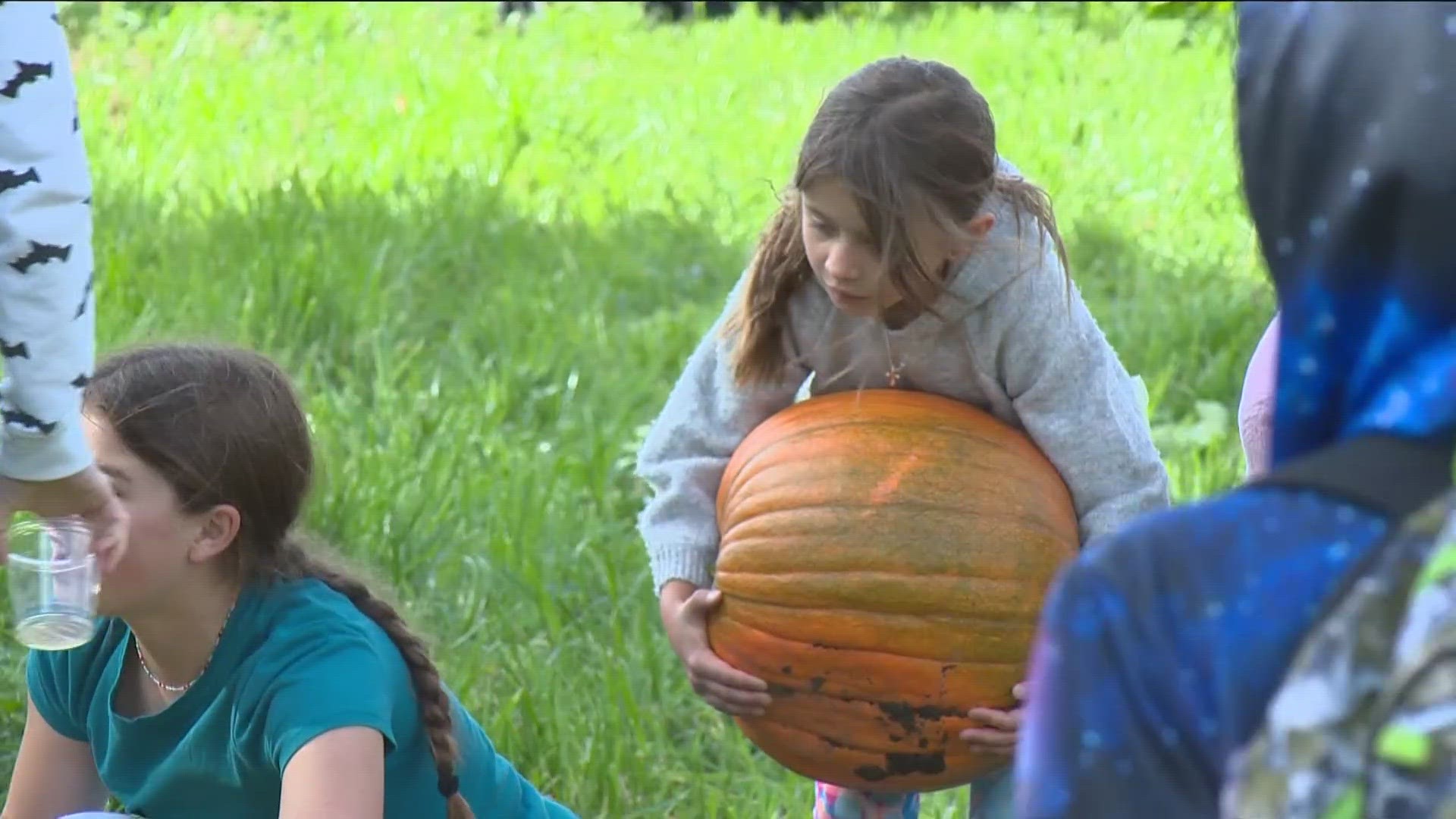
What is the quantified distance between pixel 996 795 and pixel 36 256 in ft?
5.00

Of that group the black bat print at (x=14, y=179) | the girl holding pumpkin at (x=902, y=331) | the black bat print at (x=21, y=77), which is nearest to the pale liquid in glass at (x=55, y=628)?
the black bat print at (x=14, y=179)

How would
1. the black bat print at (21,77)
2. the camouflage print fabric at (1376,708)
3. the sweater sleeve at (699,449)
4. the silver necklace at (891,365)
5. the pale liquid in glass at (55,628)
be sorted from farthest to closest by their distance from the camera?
the sweater sleeve at (699,449), the silver necklace at (891,365), the pale liquid in glass at (55,628), the black bat print at (21,77), the camouflage print fabric at (1376,708)

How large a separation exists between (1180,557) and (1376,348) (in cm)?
18

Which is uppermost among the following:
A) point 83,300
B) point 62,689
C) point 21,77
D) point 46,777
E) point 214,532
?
point 21,77

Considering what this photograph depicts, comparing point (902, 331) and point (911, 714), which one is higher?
point (902, 331)

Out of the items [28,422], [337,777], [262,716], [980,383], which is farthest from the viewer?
[980,383]

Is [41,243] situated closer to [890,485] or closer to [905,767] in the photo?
[890,485]

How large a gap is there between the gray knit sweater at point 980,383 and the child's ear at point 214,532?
2.00ft

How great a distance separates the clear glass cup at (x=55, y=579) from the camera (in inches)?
95.0

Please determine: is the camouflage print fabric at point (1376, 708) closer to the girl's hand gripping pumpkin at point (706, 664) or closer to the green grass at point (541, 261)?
the girl's hand gripping pumpkin at point (706, 664)

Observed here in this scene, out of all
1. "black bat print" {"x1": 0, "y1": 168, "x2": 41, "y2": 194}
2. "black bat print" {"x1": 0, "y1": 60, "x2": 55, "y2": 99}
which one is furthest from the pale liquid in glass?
"black bat print" {"x1": 0, "y1": 60, "x2": 55, "y2": 99}

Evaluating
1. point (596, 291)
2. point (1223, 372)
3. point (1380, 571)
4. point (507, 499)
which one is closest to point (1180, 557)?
point (1380, 571)

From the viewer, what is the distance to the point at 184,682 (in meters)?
2.64

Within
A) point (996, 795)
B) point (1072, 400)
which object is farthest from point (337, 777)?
point (1072, 400)
